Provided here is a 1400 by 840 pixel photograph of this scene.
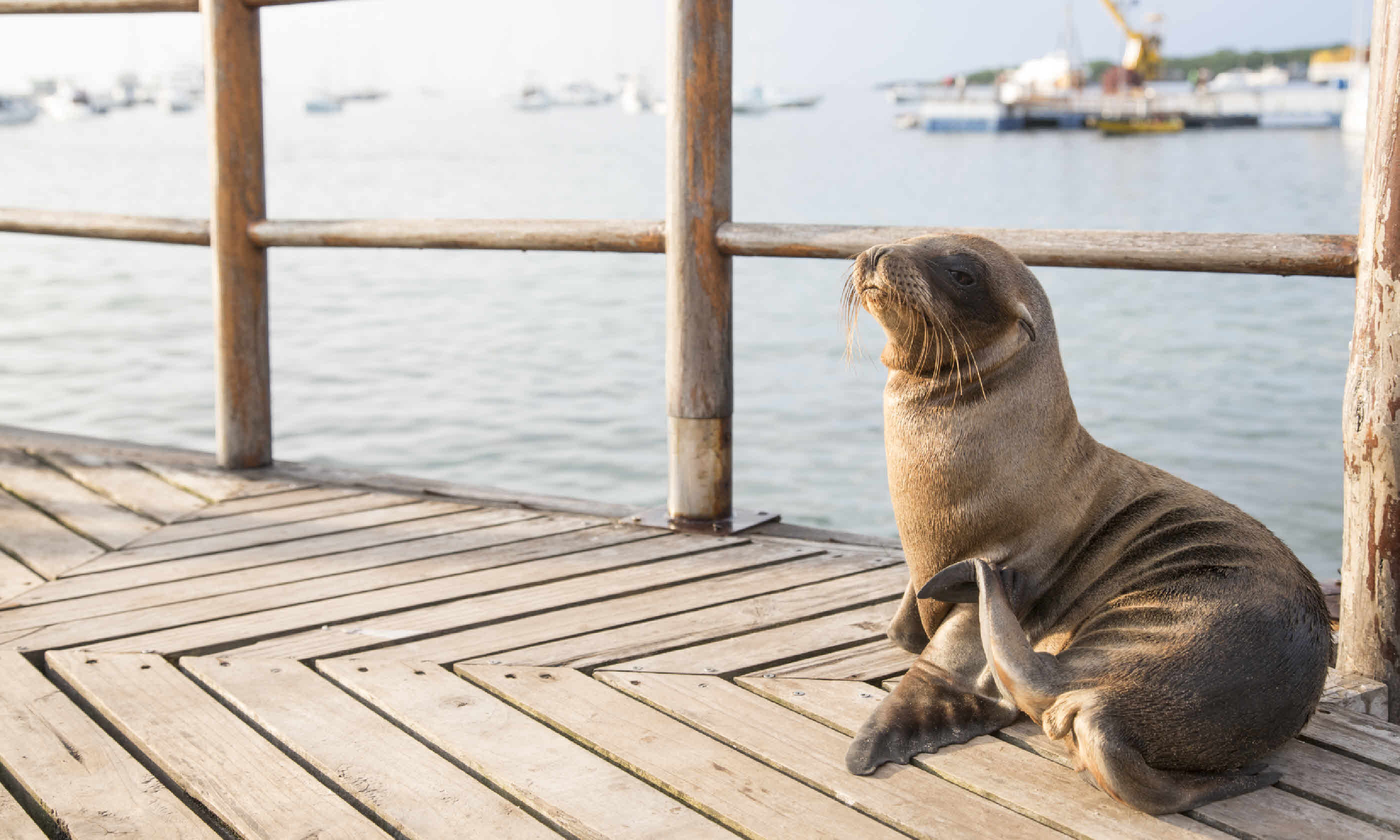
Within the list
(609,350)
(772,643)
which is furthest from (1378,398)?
(609,350)

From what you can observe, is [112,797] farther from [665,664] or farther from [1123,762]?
[1123,762]

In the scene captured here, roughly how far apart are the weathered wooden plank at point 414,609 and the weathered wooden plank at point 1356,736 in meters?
1.38

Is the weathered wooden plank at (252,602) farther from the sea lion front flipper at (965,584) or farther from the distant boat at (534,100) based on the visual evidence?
the distant boat at (534,100)

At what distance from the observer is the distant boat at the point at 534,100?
4921 inches

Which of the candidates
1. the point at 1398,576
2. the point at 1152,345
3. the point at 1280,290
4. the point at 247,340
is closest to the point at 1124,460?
the point at 1398,576

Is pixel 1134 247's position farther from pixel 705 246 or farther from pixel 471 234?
pixel 471 234

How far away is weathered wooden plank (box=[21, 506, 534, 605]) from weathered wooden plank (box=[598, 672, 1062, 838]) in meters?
1.17

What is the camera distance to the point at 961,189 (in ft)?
140

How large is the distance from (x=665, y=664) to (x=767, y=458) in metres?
9.02

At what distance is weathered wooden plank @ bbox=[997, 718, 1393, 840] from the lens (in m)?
2.04

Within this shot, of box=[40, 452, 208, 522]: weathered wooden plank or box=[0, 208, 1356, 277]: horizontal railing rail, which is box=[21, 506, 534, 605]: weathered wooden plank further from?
box=[0, 208, 1356, 277]: horizontal railing rail

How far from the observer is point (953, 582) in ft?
7.76

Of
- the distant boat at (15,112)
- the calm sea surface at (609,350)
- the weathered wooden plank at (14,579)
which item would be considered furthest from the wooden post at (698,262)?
the distant boat at (15,112)

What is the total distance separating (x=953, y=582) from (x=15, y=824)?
59.4 inches
